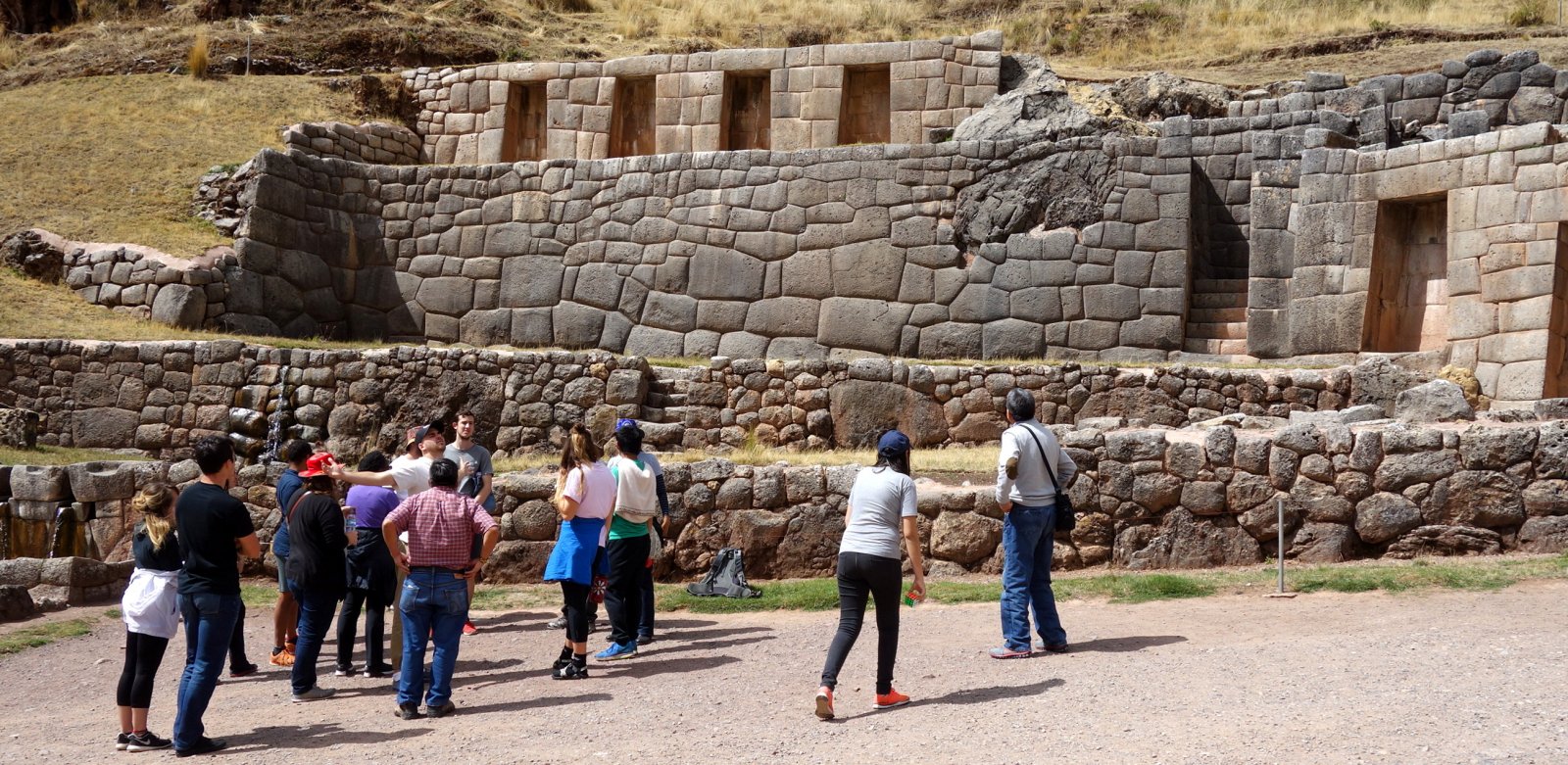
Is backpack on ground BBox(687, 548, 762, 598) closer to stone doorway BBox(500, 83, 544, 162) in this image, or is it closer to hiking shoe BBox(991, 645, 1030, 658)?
hiking shoe BBox(991, 645, 1030, 658)

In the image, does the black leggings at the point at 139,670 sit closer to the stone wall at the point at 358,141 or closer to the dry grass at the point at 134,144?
the dry grass at the point at 134,144

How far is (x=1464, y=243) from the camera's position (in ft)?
50.9

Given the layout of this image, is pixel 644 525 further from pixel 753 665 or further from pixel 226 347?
pixel 226 347

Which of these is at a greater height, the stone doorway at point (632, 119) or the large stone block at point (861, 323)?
the stone doorway at point (632, 119)

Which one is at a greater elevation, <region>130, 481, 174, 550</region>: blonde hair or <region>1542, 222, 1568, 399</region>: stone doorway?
<region>1542, 222, 1568, 399</region>: stone doorway

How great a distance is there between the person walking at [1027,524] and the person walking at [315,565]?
3.81 meters

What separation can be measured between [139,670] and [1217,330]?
13254mm

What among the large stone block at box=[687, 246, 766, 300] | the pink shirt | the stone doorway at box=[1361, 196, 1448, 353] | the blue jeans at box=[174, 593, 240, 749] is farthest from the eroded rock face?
the blue jeans at box=[174, 593, 240, 749]

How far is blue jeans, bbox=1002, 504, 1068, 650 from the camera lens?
824 centimetres

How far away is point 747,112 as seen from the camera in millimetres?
21484

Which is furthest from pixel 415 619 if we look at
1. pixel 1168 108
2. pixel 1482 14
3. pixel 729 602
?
pixel 1482 14

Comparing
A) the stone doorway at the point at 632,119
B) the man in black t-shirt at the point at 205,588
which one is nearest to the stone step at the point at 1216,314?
the stone doorway at the point at 632,119

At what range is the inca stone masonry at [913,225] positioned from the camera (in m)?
16.1

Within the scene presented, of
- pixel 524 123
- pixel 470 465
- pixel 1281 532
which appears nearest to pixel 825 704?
Answer: pixel 470 465
